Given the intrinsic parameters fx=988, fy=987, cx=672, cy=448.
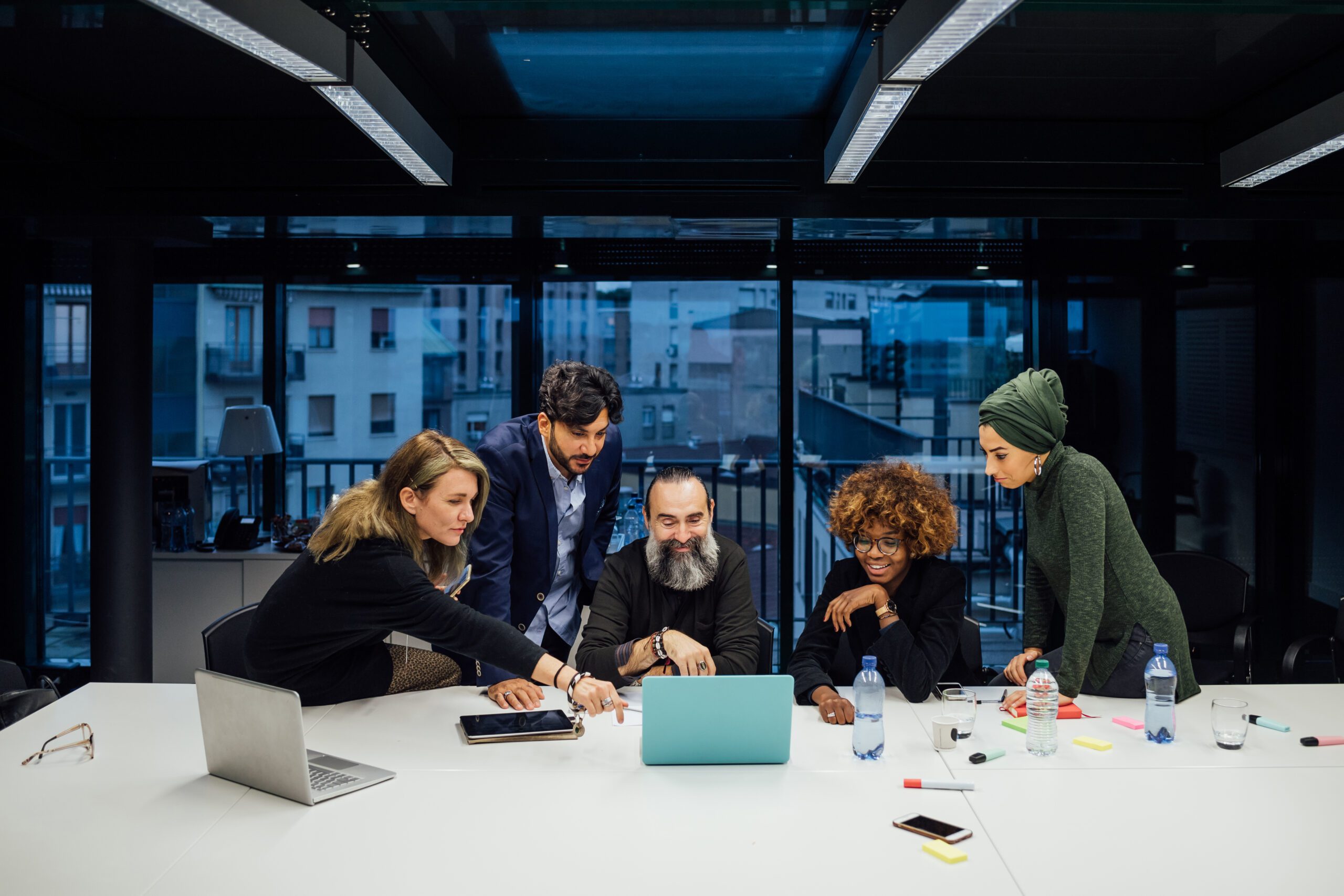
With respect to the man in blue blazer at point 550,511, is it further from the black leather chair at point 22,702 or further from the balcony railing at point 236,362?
the balcony railing at point 236,362

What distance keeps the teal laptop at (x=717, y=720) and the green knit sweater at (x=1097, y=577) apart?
0.93m

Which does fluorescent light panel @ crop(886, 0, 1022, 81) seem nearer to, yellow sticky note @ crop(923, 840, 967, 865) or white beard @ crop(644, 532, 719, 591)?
white beard @ crop(644, 532, 719, 591)

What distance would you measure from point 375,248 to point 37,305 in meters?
1.78

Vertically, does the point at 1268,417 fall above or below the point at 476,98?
below

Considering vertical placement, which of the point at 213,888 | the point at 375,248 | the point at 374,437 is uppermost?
the point at 375,248

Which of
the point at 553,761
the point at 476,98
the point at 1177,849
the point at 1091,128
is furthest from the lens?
the point at 1091,128

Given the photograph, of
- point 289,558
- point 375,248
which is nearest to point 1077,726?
point 289,558

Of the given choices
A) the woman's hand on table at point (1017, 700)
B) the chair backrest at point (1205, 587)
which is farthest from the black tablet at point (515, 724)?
the chair backrest at point (1205, 587)

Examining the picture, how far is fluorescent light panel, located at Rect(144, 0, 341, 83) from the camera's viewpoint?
2.00 meters

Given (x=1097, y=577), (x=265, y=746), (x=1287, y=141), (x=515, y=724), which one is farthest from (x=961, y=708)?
(x=1287, y=141)

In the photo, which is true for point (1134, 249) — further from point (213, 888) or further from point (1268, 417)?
point (213, 888)

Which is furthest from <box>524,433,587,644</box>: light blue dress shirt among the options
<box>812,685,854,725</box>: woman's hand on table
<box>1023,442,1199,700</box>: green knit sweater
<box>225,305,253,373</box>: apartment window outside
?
<box>225,305,253,373</box>: apartment window outside

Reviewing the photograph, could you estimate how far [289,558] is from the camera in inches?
181

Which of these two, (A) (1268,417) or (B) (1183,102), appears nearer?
(B) (1183,102)
